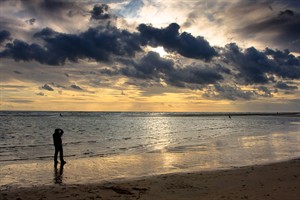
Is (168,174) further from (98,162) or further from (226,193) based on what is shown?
(98,162)

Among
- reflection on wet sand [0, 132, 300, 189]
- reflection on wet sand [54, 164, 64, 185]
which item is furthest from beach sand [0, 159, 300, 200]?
reflection on wet sand [0, 132, 300, 189]

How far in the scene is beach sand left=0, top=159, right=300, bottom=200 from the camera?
39.3 feet

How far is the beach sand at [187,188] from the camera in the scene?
1198 cm

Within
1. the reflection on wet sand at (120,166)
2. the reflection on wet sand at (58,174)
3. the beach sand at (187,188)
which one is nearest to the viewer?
the beach sand at (187,188)

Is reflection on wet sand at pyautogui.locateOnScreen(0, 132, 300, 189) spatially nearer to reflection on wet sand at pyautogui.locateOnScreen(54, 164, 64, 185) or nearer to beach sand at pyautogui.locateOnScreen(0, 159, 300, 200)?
reflection on wet sand at pyautogui.locateOnScreen(54, 164, 64, 185)

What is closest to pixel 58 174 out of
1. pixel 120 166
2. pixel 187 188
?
pixel 120 166

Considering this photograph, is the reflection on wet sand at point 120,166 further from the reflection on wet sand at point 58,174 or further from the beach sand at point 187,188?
the beach sand at point 187,188

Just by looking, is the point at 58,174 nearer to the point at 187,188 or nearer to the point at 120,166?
the point at 120,166

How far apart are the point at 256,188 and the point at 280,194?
127 cm

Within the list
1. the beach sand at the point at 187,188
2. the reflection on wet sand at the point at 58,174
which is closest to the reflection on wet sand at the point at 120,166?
the reflection on wet sand at the point at 58,174

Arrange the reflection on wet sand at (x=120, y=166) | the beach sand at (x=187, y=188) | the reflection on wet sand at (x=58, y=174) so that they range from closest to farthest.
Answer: the beach sand at (x=187, y=188) → the reflection on wet sand at (x=58, y=174) → the reflection on wet sand at (x=120, y=166)

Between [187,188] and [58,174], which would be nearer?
[187,188]

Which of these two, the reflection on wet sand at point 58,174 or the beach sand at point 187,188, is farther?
the reflection on wet sand at point 58,174

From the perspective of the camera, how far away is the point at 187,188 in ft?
43.7
